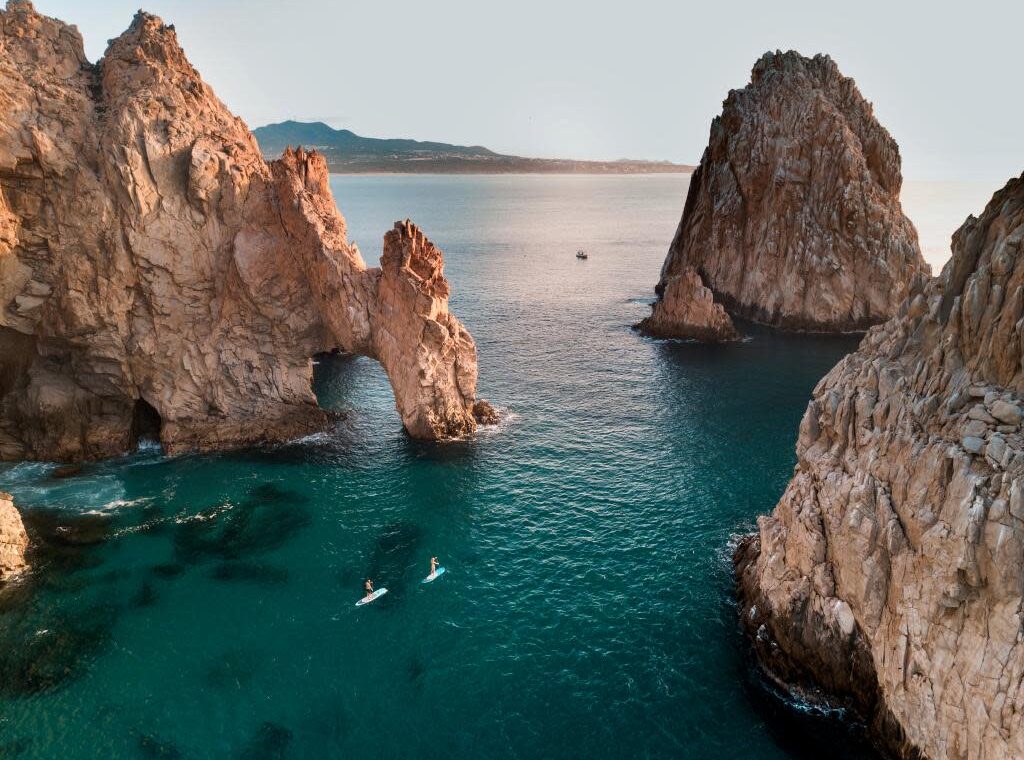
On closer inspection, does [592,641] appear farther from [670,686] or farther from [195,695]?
[195,695]

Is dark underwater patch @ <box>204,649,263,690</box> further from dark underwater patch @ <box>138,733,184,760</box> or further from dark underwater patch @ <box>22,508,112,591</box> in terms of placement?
dark underwater patch @ <box>22,508,112,591</box>

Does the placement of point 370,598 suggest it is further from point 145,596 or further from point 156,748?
point 145,596

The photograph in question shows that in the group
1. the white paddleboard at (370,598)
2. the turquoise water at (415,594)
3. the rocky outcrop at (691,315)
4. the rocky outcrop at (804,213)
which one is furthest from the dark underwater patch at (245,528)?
the rocky outcrop at (804,213)

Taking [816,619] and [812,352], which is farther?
[812,352]

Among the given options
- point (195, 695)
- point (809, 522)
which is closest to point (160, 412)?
point (195, 695)

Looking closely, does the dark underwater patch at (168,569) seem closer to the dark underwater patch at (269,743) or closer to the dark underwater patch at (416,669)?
the dark underwater patch at (269,743)

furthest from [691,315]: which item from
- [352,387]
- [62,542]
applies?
[62,542]

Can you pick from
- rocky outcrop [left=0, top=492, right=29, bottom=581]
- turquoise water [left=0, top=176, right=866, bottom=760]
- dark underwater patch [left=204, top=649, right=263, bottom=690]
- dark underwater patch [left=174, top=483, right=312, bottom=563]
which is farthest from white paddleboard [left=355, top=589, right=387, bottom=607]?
rocky outcrop [left=0, top=492, right=29, bottom=581]
